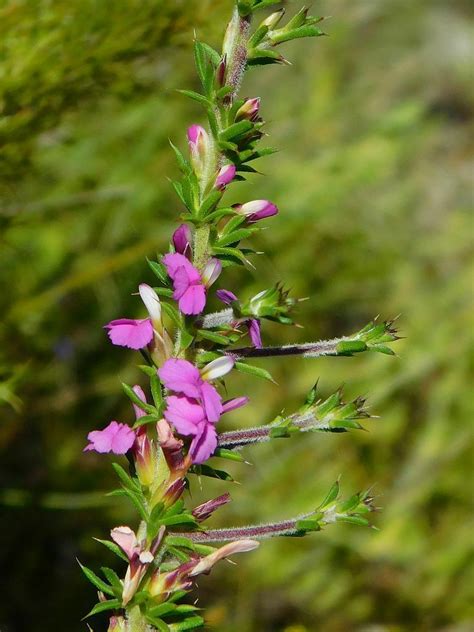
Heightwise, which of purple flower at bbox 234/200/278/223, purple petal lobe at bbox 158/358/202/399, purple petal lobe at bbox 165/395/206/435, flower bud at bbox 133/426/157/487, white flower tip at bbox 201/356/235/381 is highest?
purple flower at bbox 234/200/278/223

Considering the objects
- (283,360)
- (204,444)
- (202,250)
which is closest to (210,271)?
(202,250)

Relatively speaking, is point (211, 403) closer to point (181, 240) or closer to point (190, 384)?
point (190, 384)

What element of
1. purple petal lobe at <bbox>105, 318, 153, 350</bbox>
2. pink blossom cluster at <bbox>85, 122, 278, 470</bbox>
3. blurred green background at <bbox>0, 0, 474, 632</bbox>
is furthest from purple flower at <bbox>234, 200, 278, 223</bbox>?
blurred green background at <bbox>0, 0, 474, 632</bbox>

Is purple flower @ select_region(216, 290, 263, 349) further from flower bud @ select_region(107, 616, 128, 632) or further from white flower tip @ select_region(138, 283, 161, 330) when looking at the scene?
flower bud @ select_region(107, 616, 128, 632)

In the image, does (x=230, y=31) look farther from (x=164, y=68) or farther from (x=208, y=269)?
(x=164, y=68)

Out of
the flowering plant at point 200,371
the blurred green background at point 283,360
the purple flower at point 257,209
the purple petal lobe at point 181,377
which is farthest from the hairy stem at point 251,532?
the blurred green background at point 283,360

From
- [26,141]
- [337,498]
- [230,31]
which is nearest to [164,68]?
[26,141]

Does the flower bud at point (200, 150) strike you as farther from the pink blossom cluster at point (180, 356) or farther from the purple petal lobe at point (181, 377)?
the purple petal lobe at point (181, 377)

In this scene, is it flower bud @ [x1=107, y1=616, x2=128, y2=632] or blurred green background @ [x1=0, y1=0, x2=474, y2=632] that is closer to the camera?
flower bud @ [x1=107, y1=616, x2=128, y2=632]
